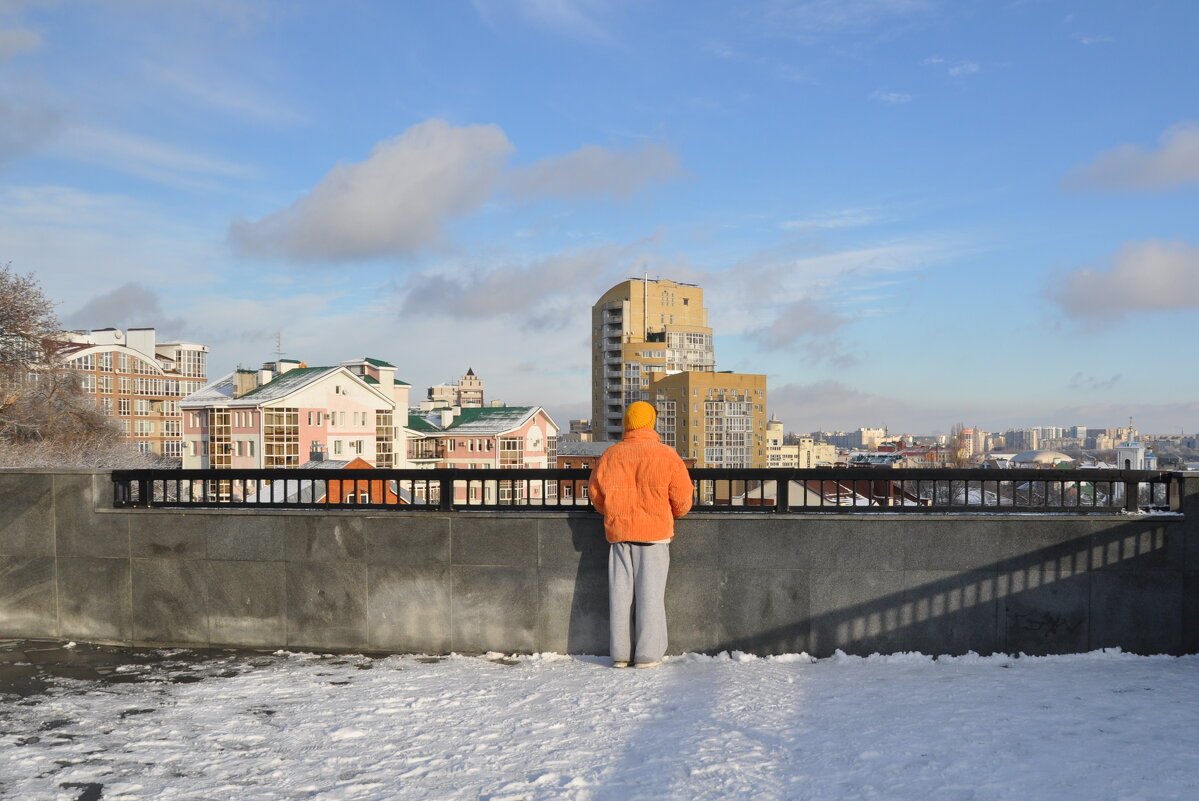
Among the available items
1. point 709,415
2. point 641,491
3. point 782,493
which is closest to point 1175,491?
point 782,493

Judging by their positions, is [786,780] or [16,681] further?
[16,681]

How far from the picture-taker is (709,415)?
143 meters

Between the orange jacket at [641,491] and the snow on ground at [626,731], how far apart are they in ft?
3.41

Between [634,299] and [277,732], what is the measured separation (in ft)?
510

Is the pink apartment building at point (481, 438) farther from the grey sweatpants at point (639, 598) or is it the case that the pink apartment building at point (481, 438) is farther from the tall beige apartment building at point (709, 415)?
the grey sweatpants at point (639, 598)

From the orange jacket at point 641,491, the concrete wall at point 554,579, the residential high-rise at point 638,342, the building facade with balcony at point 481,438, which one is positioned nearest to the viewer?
the orange jacket at point 641,491

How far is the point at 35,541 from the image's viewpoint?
24.9ft

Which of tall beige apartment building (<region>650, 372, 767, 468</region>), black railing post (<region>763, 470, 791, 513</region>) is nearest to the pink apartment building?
tall beige apartment building (<region>650, 372, 767, 468</region>)

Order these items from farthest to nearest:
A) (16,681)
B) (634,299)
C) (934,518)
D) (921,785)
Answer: (634,299)
(934,518)
(16,681)
(921,785)

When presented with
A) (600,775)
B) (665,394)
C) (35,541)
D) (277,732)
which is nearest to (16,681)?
(35,541)

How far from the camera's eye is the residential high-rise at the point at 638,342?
5989 inches

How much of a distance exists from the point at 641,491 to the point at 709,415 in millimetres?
138088

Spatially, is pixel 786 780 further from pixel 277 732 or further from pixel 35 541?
pixel 35 541

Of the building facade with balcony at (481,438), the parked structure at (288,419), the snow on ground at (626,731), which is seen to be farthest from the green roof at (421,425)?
the snow on ground at (626,731)
